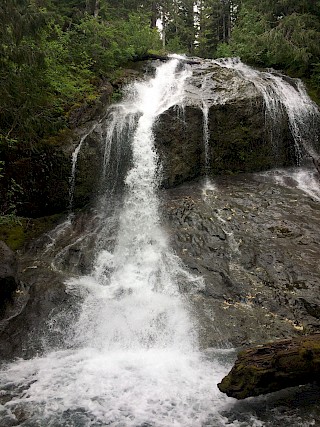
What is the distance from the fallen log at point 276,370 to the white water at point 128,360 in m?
0.40

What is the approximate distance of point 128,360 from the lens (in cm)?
653

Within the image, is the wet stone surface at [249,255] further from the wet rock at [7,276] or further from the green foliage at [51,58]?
the green foliage at [51,58]

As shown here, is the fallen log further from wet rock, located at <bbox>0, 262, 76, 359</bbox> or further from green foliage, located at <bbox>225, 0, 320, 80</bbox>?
green foliage, located at <bbox>225, 0, 320, 80</bbox>

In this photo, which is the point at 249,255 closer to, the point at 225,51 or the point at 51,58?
the point at 51,58

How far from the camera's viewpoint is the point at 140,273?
352 inches

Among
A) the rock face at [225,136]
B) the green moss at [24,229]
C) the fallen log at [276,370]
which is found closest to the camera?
the fallen log at [276,370]

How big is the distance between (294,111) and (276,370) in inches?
470

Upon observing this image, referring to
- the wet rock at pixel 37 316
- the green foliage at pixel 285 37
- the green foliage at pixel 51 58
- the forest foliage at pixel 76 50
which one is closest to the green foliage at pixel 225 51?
the forest foliage at pixel 76 50

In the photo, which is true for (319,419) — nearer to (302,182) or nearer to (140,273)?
(140,273)

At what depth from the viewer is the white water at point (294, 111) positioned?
13.9 metres

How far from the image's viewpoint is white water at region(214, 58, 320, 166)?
547 inches

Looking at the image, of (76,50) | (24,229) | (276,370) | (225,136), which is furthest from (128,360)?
(76,50)

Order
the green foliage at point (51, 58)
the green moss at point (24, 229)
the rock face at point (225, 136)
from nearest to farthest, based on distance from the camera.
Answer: the green foliage at point (51, 58), the green moss at point (24, 229), the rock face at point (225, 136)

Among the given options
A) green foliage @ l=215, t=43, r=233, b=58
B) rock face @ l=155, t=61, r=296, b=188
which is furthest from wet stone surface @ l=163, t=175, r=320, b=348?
green foliage @ l=215, t=43, r=233, b=58
